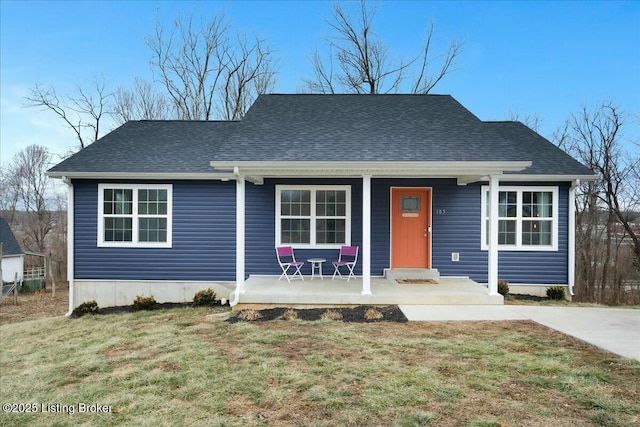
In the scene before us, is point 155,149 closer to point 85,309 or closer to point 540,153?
point 85,309

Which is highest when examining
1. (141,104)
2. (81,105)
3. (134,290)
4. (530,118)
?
(141,104)

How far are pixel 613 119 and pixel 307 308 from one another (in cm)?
1749

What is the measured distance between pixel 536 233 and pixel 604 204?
11.0m

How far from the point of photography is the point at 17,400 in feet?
12.4

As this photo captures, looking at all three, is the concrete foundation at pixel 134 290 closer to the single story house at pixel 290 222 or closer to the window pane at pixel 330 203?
the single story house at pixel 290 222

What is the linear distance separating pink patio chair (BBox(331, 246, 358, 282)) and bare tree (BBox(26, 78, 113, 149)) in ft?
53.3

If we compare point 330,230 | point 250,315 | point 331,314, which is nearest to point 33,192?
point 330,230

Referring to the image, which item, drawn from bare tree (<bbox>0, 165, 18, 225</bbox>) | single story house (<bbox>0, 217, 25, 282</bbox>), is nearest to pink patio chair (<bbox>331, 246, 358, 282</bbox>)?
single story house (<bbox>0, 217, 25, 282</bbox>)

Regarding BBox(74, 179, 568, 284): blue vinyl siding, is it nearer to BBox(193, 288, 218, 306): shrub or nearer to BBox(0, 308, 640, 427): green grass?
BBox(193, 288, 218, 306): shrub

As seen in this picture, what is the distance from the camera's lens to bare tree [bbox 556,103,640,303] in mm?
16422

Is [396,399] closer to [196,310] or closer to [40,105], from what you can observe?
[196,310]

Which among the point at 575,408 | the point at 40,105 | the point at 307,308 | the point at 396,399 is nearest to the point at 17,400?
the point at 396,399

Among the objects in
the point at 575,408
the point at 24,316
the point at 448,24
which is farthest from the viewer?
the point at 448,24

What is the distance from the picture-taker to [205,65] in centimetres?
2030
